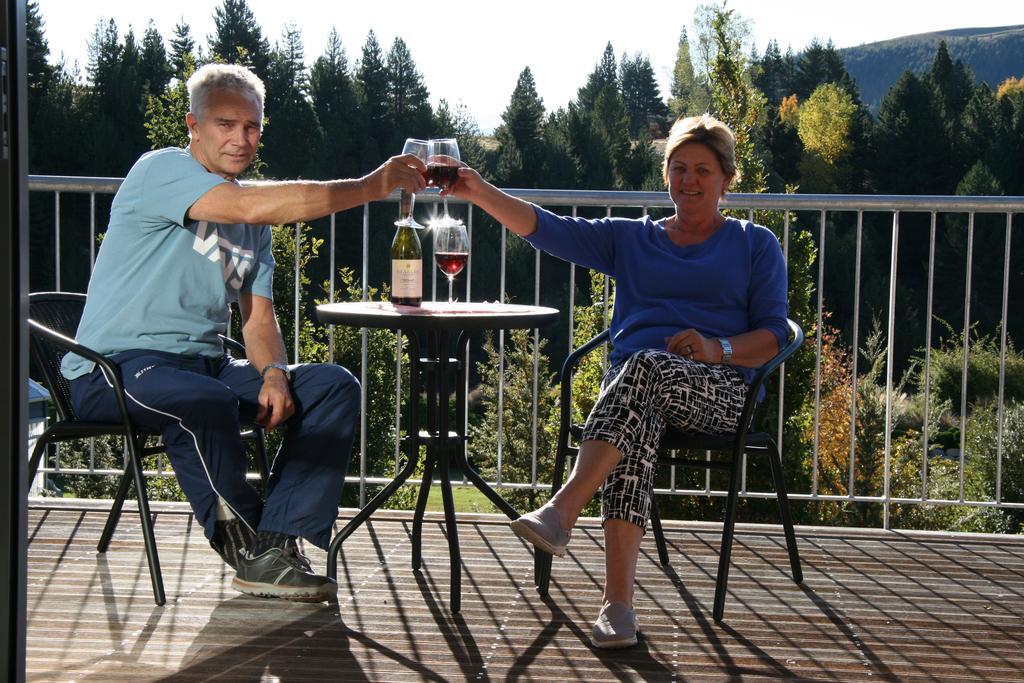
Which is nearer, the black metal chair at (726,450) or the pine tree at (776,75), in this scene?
the black metal chair at (726,450)

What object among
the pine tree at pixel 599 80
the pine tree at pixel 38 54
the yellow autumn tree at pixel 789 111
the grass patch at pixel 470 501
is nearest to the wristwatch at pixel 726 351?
the grass patch at pixel 470 501

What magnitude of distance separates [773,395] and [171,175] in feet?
22.1

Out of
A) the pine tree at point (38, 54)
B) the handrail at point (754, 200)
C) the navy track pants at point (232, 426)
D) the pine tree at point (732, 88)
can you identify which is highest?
the pine tree at point (38, 54)

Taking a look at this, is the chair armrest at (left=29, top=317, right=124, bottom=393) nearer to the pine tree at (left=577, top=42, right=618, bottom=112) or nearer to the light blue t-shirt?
the light blue t-shirt

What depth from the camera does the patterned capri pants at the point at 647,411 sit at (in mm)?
2609

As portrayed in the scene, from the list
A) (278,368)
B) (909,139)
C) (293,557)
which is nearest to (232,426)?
(278,368)

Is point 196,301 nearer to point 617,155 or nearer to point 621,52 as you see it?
point 617,155

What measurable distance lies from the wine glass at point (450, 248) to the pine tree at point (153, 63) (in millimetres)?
50102

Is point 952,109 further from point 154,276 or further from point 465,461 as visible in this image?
point 154,276

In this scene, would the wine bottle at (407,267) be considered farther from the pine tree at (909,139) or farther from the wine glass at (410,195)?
the pine tree at (909,139)

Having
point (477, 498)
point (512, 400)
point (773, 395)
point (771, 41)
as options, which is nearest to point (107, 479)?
point (512, 400)

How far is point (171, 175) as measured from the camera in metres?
2.63

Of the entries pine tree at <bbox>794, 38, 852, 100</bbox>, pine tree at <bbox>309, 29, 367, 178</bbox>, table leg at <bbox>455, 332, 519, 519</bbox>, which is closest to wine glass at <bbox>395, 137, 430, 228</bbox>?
table leg at <bbox>455, 332, 519, 519</bbox>

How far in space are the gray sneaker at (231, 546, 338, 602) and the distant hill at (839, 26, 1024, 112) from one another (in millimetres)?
104789
